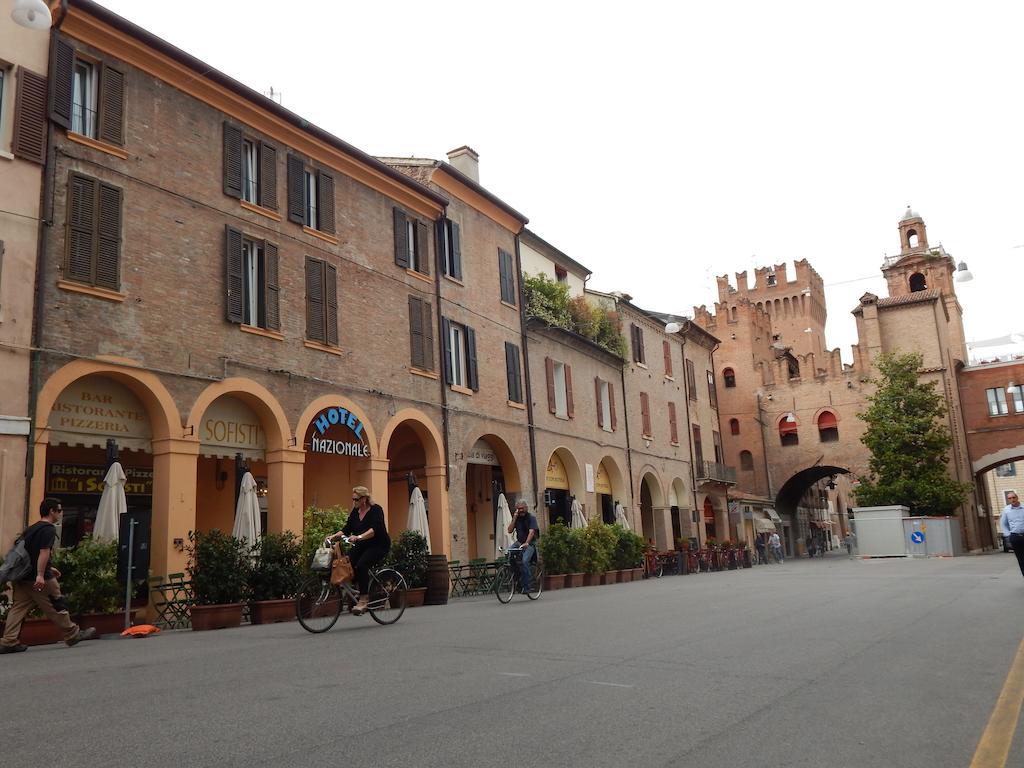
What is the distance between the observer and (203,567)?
1298 cm

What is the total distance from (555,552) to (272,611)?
1036cm

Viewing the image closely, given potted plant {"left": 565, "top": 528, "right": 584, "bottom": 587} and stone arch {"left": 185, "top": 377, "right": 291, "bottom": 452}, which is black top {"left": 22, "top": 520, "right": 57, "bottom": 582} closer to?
stone arch {"left": 185, "top": 377, "right": 291, "bottom": 452}

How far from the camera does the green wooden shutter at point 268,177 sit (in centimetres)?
1812

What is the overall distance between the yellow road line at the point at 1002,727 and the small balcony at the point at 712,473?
35.1 metres

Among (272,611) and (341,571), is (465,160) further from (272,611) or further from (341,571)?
(341,571)

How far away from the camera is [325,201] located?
19.8 metres

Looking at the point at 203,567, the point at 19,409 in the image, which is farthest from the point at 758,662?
the point at 19,409

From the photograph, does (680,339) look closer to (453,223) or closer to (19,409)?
(453,223)

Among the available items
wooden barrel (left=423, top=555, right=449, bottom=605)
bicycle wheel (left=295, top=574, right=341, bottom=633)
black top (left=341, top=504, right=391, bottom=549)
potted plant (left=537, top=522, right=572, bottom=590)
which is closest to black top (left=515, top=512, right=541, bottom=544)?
wooden barrel (left=423, top=555, right=449, bottom=605)

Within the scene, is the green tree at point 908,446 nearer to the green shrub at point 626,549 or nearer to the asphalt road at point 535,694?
the green shrub at point 626,549

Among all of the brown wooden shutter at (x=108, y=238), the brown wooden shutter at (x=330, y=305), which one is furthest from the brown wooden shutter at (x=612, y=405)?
the brown wooden shutter at (x=108, y=238)

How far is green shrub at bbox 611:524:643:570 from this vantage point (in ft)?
85.7

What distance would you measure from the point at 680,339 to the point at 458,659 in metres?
34.8

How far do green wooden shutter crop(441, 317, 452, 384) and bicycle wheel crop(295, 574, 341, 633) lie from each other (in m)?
12.0
